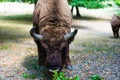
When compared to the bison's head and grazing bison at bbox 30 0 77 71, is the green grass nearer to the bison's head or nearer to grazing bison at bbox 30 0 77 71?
grazing bison at bbox 30 0 77 71

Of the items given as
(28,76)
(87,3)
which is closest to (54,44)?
(28,76)

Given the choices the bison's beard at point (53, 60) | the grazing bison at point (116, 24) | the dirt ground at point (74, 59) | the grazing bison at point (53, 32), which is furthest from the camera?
the grazing bison at point (116, 24)

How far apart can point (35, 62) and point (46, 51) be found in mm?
2972

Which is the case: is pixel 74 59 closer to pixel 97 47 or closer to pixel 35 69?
pixel 35 69

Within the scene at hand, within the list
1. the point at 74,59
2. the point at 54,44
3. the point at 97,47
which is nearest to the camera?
the point at 54,44

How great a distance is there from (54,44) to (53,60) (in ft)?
1.80

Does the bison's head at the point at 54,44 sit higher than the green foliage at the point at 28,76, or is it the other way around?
the bison's head at the point at 54,44

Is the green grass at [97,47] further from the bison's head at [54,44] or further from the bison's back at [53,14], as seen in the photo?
the bison's head at [54,44]

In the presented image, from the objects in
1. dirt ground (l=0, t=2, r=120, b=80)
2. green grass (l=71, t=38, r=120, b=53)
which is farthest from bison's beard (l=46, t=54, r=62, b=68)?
green grass (l=71, t=38, r=120, b=53)

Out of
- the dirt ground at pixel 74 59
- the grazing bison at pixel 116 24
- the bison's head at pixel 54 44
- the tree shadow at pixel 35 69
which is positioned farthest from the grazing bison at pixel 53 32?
the grazing bison at pixel 116 24

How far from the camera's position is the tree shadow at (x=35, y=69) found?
9.25m

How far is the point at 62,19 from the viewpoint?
911cm

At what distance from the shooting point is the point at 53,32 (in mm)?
8273

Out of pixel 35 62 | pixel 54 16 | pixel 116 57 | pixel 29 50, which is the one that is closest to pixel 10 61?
pixel 35 62
